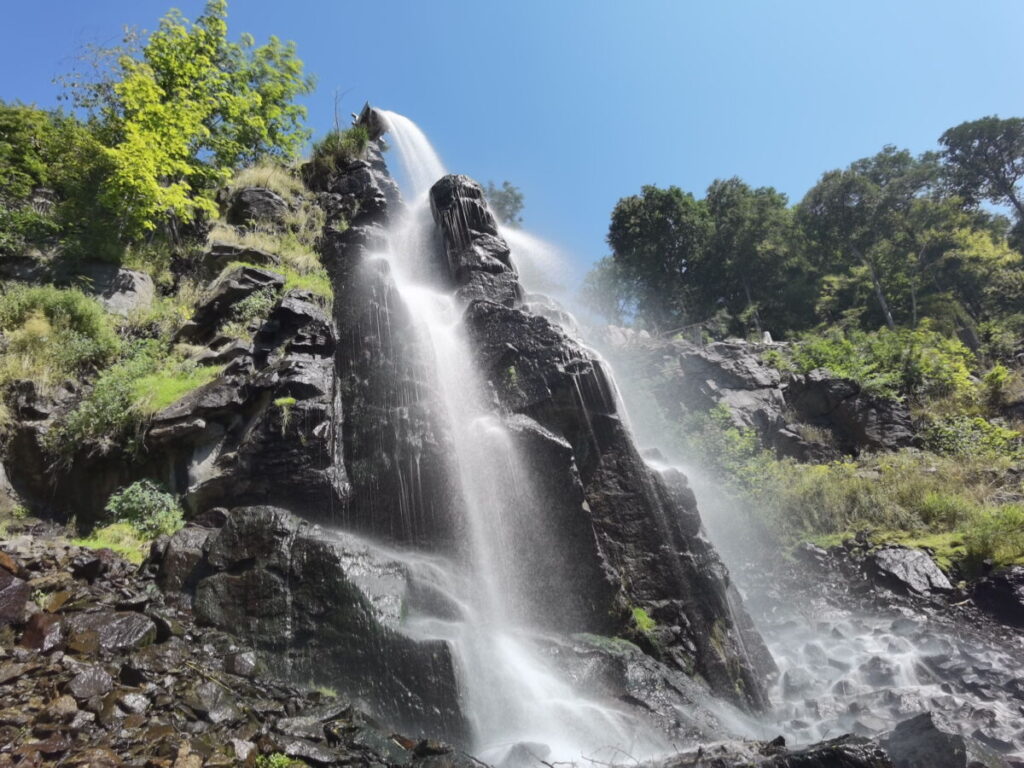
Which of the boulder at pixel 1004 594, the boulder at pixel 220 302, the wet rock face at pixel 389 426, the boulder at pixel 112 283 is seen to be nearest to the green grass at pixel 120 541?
the wet rock face at pixel 389 426

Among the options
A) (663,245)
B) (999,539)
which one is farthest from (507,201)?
(999,539)

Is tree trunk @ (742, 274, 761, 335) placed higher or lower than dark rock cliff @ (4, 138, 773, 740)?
higher

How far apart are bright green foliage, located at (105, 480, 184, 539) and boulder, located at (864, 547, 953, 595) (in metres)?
14.1

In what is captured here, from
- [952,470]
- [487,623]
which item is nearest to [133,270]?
[487,623]

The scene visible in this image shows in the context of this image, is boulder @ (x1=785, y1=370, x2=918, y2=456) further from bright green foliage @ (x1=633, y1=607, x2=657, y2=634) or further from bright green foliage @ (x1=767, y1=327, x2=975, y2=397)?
bright green foliage @ (x1=633, y1=607, x2=657, y2=634)

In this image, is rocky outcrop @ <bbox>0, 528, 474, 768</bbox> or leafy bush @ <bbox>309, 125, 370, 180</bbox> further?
leafy bush @ <bbox>309, 125, 370, 180</bbox>

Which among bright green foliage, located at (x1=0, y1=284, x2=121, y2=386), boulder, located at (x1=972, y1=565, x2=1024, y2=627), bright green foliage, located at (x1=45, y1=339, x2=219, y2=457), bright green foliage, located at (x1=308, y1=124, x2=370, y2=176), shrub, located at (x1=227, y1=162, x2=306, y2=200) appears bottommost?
boulder, located at (x1=972, y1=565, x2=1024, y2=627)

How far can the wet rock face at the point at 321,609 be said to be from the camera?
5.67 meters

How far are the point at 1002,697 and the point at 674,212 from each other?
31.3 meters

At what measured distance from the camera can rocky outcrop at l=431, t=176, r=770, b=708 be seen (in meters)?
7.89

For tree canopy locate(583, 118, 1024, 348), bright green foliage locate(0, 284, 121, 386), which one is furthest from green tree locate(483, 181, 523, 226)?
bright green foliage locate(0, 284, 121, 386)

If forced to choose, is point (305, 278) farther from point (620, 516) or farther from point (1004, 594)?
point (1004, 594)

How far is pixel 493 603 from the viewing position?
25.6ft

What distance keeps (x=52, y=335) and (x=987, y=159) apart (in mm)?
46398
